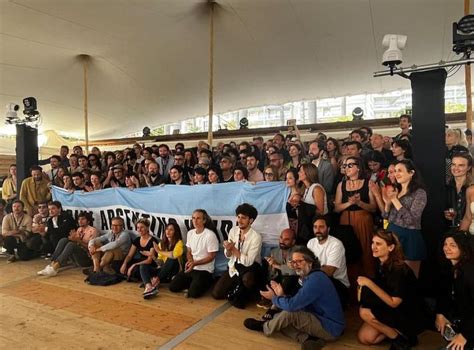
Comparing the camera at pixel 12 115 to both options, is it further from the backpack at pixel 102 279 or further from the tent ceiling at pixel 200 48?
the backpack at pixel 102 279

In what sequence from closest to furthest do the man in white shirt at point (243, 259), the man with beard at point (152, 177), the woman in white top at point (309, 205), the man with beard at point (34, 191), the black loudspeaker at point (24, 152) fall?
the woman in white top at point (309, 205) → the man in white shirt at point (243, 259) → the man with beard at point (152, 177) → the man with beard at point (34, 191) → the black loudspeaker at point (24, 152)

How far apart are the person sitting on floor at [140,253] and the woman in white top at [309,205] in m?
2.00

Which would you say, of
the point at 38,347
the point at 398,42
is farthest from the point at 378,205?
the point at 38,347

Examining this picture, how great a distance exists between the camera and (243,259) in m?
3.82

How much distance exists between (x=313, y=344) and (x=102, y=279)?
2962mm

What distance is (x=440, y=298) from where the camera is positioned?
2941 mm

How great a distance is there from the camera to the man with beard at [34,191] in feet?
21.5

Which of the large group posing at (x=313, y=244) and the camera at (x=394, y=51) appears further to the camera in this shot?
the camera at (x=394, y=51)

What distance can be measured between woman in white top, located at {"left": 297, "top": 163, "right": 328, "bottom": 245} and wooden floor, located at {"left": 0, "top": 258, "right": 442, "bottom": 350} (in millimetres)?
874

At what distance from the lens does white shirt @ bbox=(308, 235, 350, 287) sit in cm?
317

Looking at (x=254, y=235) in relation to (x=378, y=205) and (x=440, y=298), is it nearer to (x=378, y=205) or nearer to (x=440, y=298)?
(x=378, y=205)

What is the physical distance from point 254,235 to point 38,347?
2210 mm

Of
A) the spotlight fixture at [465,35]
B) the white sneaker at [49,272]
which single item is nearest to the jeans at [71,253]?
the white sneaker at [49,272]

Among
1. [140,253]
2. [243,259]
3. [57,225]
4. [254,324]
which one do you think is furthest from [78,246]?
[254,324]
